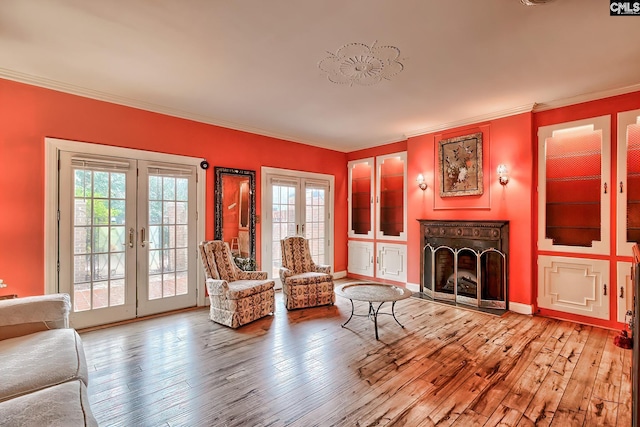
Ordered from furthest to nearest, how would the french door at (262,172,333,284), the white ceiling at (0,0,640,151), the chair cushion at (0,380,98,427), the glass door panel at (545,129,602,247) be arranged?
the french door at (262,172,333,284) < the glass door panel at (545,129,602,247) < the white ceiling at (0,0,640,151) < the chair cushion at (0,380,98,427)

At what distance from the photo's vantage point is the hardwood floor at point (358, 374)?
197cm

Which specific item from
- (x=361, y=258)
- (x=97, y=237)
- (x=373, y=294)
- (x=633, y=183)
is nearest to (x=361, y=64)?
(x=373, y=294)

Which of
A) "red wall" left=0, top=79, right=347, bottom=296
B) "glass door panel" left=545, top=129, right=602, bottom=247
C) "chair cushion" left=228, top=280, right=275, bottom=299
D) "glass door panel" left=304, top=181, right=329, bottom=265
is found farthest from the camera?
"glass door panel" left=304, top=181, right=329, bottom=265

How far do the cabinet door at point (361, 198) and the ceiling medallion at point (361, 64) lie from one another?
3.00 meters

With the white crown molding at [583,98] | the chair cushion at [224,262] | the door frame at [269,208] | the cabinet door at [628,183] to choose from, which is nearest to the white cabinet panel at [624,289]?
the cabinet door at [628,183]

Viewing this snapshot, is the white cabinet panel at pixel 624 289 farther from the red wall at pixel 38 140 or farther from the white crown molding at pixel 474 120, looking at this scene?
the red wall at pixel 38 140

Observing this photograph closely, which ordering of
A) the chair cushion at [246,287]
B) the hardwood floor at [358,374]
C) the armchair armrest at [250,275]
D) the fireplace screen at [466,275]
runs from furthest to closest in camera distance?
the fireplace screen at [466,275], the armchair armrest at [250,275], the chair cushion at [246,287], the hardwood floor at [358,374]

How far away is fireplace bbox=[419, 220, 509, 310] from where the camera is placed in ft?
13.7

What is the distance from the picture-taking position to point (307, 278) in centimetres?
425

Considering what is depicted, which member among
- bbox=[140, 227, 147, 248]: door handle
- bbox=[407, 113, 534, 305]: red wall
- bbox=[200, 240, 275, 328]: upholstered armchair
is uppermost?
bbox=[407, 113, 534, 305]: red wall

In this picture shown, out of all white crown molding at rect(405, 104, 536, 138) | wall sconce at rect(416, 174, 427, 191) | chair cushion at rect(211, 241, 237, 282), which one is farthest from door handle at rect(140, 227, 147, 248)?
white crown molding at rect(405, 104, 536, 138)

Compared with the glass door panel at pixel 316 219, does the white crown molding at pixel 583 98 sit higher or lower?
higher

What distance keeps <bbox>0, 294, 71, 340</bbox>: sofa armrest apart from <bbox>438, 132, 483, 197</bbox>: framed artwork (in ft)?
15.7

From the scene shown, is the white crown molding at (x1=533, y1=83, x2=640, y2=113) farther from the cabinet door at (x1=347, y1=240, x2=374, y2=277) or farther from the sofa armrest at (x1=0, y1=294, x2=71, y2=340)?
the sofa armrest at (x1=0, y1=294, x2=71, y2=340)
